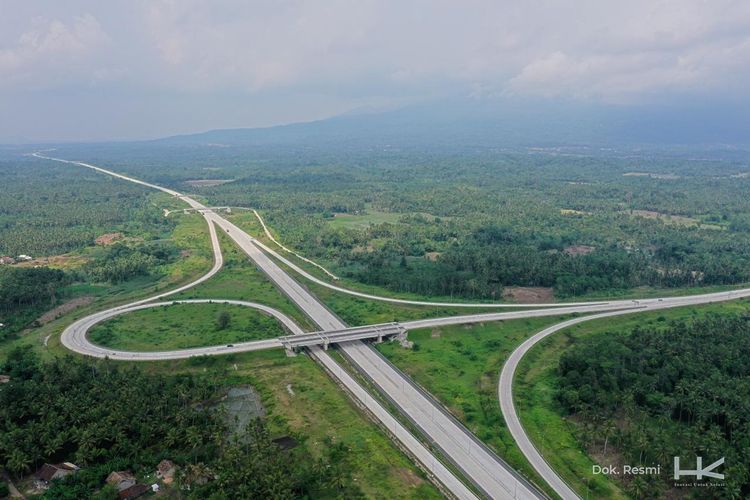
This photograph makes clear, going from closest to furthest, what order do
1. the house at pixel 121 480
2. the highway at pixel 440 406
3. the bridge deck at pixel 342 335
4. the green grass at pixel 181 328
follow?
the house at pixel 121 480, the highway at pixel 440 406, the bridge deck at pixel 342 335, the green grass at pixel 181 328

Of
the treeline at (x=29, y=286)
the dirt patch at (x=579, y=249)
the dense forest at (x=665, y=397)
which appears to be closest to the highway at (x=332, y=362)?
the dense forest at (x=665, y=397)

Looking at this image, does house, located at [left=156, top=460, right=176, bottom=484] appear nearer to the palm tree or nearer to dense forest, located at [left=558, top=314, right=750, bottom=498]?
the palm tree

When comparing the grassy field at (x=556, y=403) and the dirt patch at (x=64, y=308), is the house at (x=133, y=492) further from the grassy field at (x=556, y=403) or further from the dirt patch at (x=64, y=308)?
the dirt patch at (x=64, y=308)

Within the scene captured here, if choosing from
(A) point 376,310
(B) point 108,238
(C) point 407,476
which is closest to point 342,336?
(A) point 376,310

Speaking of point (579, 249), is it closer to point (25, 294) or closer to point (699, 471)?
point (699, 471)

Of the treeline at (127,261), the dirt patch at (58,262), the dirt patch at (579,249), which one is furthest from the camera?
the dirt patch at (579,249)
